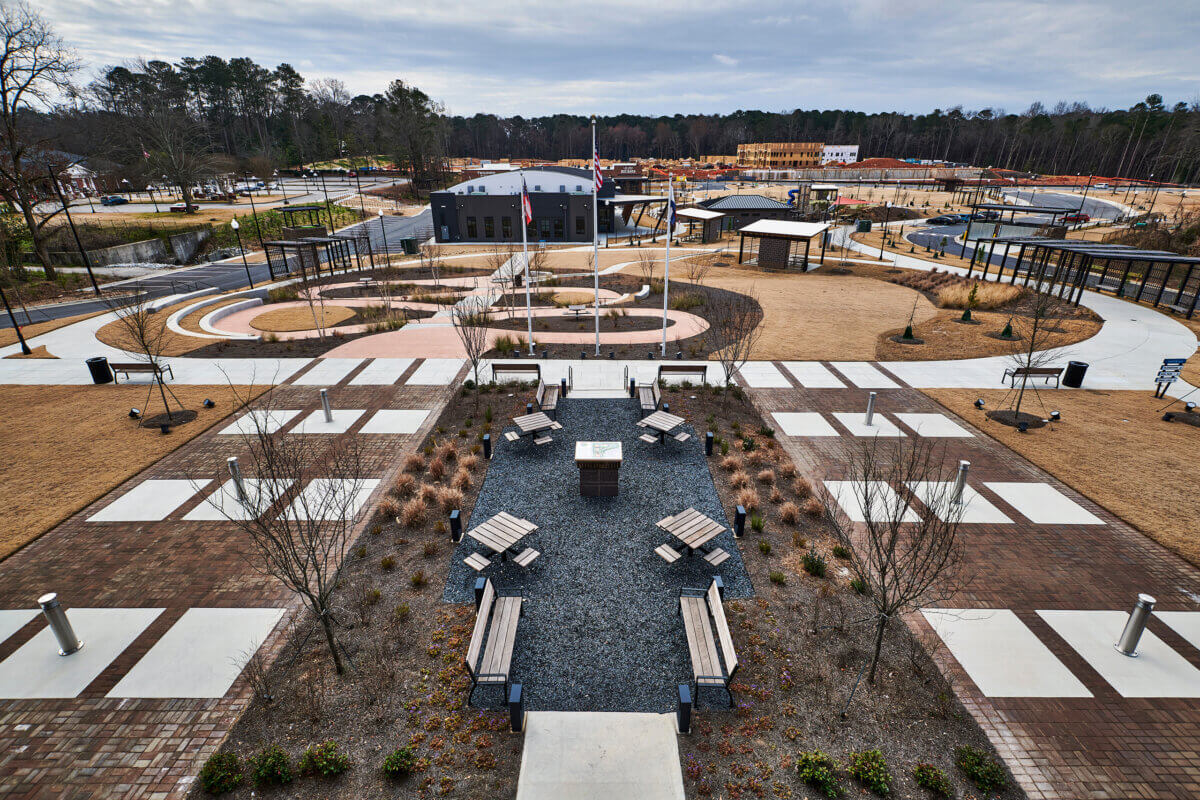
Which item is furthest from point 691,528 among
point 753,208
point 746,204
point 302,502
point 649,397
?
point 746,204

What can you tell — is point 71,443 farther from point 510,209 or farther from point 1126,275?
point 1126,275

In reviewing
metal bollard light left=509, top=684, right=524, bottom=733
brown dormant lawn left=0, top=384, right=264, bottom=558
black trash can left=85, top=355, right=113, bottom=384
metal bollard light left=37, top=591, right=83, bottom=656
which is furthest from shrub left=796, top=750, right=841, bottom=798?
black trash can left=85, top=355, right=113, bottom=384

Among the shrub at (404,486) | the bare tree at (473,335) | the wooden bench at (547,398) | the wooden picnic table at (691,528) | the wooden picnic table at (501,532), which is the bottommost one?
the shrub at (404,486)

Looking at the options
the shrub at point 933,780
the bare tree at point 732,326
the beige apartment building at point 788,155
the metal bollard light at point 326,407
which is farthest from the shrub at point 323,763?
the beige apartment building at point 788,155

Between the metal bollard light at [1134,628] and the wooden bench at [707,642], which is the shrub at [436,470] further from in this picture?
the metal bollard light at [1134,628]

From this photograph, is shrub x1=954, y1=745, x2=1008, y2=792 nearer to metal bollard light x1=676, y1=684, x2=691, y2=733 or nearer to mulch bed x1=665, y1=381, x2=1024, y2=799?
mulch bed x1=665, y1=381, x2=1024, y2=799

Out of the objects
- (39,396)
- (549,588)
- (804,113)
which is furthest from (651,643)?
(804,113)
